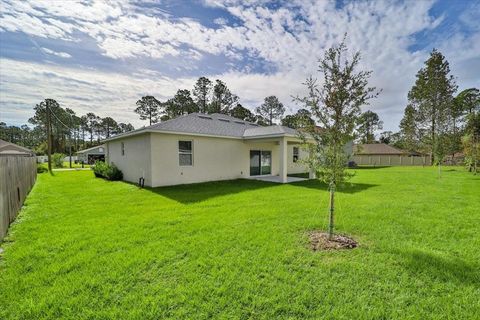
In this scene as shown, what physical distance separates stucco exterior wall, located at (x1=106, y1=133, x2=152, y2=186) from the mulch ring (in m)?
9.17

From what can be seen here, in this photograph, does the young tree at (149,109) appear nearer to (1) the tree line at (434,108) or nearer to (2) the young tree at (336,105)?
(1) the tree line at (434,108)

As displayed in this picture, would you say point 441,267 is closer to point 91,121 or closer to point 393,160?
point 393,160

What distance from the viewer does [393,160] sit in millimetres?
39719

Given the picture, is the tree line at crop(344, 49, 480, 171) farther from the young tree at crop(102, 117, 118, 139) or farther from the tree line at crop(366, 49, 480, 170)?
the young tree at crop(102, 117, 118, 139)

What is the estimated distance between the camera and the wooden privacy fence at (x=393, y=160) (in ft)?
122

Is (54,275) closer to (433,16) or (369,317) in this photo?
(369,317)

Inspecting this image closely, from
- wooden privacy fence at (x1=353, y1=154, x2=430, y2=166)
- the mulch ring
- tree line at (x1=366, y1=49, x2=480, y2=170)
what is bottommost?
the mulch ring

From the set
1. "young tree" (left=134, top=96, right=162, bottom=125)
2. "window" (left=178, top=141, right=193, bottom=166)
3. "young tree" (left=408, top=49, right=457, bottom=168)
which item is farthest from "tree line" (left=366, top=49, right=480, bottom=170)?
"young tree" (left=134, top=96, right=162, bottom=125)

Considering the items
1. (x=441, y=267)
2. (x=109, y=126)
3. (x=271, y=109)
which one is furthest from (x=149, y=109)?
(x=441, y=267)

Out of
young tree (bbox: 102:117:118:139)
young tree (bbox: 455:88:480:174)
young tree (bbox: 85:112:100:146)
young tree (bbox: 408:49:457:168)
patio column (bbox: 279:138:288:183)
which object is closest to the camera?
patio column (bbox: 279:138:288:183)

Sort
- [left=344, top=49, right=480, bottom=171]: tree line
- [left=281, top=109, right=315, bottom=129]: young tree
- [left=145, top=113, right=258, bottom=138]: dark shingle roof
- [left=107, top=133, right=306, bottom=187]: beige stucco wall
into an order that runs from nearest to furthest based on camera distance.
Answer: [left=281, top=109, right=315, bottom=129]: young tree, [left=107, top=133, right=306, bottom=187]: beige stucco wall, [left=145, top=113, right=258, bottom=138]: dark shingle roof, [left=344, top=49, right=480, bottom=171]: tree line

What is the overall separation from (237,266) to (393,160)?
45038 mm

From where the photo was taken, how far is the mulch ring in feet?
14.1

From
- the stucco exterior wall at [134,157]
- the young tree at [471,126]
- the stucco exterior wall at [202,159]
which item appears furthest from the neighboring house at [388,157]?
the stucco exterior wall at [134,157]
